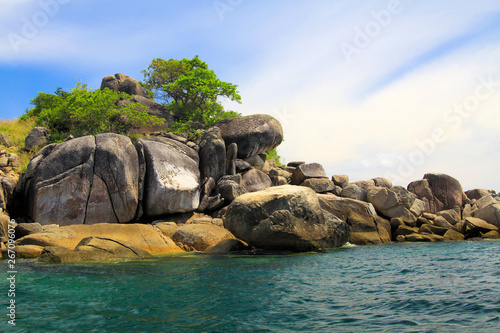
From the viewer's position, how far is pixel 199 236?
52.1 feet

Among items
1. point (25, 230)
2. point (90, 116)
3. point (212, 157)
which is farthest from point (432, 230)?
point (90, 116)

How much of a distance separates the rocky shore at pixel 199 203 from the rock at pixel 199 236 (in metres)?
0.05

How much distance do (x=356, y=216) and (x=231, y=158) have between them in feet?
28.9

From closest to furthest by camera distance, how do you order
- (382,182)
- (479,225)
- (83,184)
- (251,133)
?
(83,184) → (479,225) → (251,133) → (382,182)

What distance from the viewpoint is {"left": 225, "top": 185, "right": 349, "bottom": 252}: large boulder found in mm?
14156

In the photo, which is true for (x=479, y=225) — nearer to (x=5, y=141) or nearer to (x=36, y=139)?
(x=36, y=139)

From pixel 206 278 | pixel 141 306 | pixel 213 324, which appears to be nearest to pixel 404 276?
pixel 206 278

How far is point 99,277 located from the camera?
29.9 ft

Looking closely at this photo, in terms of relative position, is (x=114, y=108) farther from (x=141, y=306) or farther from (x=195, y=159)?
(x=141, y=306)

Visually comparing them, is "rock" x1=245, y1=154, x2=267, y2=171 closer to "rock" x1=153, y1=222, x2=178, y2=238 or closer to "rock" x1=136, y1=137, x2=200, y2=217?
"rock" x1=136, y1=137, x2=200, y2=217

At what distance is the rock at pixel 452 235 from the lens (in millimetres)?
19719

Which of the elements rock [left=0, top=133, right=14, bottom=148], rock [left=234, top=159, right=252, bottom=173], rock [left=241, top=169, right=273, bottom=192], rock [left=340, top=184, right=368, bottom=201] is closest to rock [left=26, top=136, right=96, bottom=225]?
rock [left=0, top=133, right=14, bottom=148]

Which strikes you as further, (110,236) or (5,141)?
(5,141)

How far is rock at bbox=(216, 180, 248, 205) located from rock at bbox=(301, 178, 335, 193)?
5.00 m
